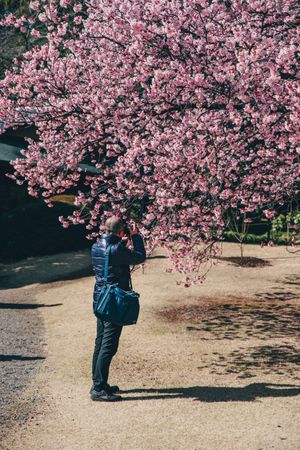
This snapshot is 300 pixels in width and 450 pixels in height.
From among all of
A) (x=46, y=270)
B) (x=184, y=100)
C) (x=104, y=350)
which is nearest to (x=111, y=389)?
(x=104, y=350)

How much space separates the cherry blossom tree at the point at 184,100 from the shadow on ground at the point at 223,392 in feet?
8.25

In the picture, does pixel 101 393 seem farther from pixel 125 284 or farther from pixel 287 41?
pixel 287 41

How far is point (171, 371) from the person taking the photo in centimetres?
952

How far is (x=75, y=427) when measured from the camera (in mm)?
7414

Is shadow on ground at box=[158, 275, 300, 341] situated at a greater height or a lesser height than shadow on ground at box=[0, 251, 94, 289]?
lesser

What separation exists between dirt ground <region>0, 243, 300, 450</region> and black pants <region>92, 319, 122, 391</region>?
29cm

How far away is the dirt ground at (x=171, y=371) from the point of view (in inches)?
281

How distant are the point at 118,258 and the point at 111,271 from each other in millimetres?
209

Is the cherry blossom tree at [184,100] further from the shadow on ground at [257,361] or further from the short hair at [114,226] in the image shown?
the short hair at [114,226]

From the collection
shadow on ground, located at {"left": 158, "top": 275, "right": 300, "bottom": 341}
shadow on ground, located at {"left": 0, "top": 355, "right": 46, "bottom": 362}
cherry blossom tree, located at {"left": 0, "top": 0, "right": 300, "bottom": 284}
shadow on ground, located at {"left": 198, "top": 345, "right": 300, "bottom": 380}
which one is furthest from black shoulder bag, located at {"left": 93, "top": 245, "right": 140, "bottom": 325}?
shadow on ground, located at {"left": 158, "top": 275, "right": 300, "bottom": 341}

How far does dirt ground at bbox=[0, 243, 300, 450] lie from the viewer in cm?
714

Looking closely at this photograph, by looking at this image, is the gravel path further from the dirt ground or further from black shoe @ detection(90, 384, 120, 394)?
black shoe @ detection(90, 384, 120, 394)

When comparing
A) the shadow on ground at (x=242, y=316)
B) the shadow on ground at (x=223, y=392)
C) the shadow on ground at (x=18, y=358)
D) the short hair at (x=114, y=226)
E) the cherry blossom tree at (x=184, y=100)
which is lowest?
the shadow on ground at (x=223, y=392)

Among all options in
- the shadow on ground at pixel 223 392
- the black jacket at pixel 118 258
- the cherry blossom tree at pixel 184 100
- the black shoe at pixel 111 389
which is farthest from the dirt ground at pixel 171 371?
the cherry blossom tree at pixel 184 100
